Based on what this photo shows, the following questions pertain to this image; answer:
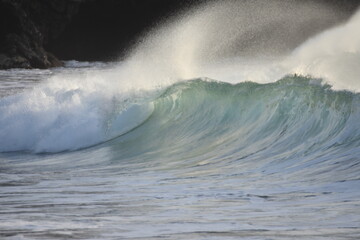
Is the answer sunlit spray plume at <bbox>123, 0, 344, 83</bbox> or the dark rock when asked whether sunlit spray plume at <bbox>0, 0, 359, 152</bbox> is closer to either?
sunlit spray plume at <bbox>123, 0, 344, 83</bbox>

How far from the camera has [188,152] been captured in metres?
11.7

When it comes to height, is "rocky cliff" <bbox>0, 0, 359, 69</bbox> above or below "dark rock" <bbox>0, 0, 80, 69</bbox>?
above

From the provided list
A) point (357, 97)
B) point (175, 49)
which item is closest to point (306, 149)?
point (357, 97)

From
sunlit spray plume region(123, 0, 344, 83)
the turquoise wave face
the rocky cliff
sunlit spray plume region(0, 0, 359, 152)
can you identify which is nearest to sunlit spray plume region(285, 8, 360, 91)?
sunlit spray plume region(0, 0, 359, 152)

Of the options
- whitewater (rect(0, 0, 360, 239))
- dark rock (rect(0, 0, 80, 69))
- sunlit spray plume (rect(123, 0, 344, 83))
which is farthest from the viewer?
dark rock (rect(0, 0, 80, 69))

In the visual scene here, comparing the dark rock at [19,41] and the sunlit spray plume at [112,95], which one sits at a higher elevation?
the dark rock at [19,41]

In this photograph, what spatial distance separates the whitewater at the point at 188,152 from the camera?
640cm

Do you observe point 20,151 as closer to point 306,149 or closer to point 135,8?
point 306,149

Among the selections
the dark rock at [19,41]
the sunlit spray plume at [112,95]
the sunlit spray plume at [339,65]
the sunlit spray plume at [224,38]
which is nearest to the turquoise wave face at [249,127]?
the sunlit spray plume at [339,65]

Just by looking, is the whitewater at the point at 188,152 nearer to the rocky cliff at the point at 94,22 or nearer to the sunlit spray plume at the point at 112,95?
the sunlit spray plume at the point at 112,95

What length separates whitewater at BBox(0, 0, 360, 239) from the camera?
640cm

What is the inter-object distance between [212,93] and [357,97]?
13.4 feet

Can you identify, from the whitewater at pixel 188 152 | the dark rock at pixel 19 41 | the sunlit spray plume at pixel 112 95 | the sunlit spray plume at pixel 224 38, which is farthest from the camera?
the dark rock at pixel 19 41

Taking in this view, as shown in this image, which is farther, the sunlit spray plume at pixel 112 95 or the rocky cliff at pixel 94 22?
the rocky cliff at pixel 94 22
